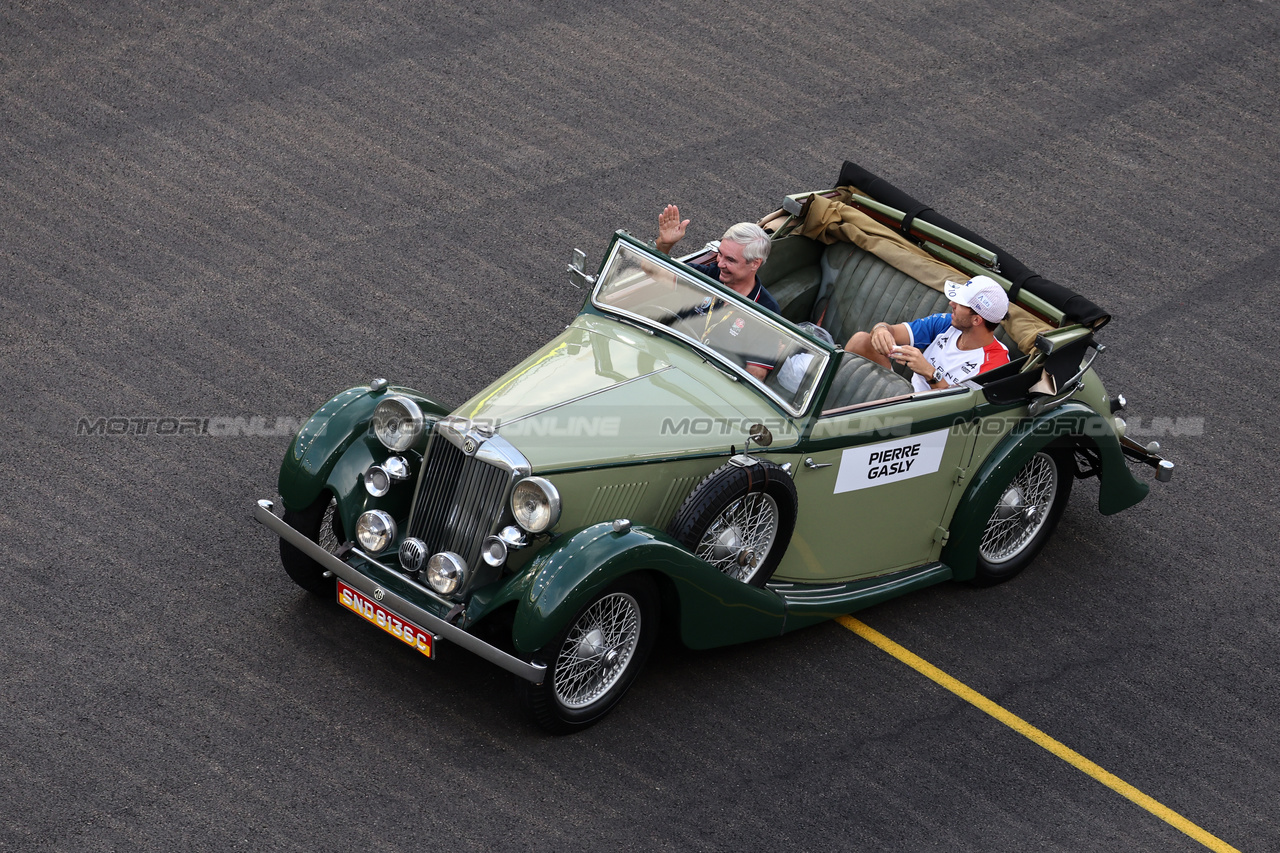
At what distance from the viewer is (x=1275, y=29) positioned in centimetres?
1376

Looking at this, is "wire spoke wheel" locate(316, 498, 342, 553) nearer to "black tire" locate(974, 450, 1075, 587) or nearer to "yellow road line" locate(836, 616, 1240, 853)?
"yellow road line" locate(836, 616, 1240, 853)

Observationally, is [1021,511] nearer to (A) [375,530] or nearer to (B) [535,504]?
(B) [535,504]

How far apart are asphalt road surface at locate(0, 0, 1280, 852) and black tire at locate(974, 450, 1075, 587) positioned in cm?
17

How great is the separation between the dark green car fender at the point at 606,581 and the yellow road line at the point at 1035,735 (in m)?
1.11

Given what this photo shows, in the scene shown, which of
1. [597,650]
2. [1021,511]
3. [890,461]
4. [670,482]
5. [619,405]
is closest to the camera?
[597,650]

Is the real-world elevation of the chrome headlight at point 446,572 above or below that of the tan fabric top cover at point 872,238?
below

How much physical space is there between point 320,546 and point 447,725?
1.01 metres

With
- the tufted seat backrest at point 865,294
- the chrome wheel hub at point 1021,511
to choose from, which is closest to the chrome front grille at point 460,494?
the chrome wheel hub at point 1021,511

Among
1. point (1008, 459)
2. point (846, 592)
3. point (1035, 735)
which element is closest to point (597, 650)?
point (846, 592)

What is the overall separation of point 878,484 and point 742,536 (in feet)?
2.87

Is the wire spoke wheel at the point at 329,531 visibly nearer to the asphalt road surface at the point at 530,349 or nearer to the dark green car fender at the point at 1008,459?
the asphalt road surface at the point at 530,349

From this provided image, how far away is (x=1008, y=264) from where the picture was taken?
26.0 feet

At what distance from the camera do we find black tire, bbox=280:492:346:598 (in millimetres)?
6625

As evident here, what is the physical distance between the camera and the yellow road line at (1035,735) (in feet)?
20.8
